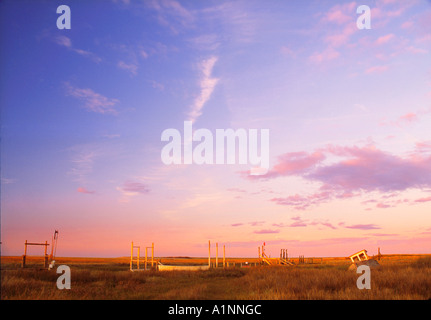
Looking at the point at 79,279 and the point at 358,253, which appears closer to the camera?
the point at 79,279
